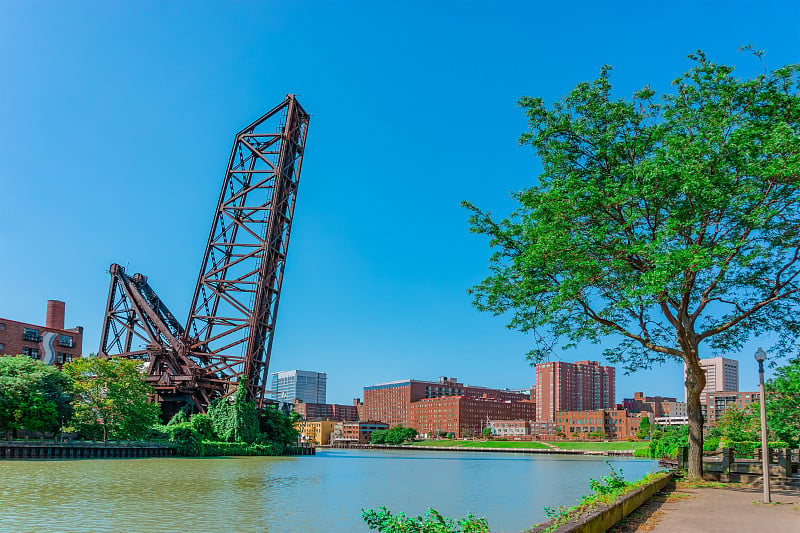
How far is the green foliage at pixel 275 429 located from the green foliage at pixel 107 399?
54.2 ft

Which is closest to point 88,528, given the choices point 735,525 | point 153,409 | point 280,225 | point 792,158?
point 735,525

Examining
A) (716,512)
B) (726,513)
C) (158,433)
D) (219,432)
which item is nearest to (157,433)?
(158,433)

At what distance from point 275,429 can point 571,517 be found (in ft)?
231

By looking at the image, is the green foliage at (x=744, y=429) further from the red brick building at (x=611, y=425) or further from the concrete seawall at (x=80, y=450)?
the red brick building at (x=611, y=425)

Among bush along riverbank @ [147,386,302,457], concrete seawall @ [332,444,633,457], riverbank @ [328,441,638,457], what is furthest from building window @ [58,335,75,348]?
riverbank @ [328,441,638,457]

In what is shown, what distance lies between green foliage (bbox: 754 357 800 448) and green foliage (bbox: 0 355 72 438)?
48821 mm

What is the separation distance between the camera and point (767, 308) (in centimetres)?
2139

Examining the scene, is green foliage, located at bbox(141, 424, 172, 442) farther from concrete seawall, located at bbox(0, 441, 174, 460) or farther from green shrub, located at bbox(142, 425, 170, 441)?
concrete seawall, located at bbox(0, 441, 174, 460)

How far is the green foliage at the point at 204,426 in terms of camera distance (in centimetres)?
6844

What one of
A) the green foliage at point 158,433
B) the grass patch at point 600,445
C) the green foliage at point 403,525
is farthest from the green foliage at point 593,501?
the grass patch at point 600,445

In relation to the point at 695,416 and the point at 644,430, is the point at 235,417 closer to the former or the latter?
the point at 695,416

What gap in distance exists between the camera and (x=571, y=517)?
11.5 metres

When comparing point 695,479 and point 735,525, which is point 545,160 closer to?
point 695,479

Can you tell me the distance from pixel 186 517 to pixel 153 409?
49386 mm
